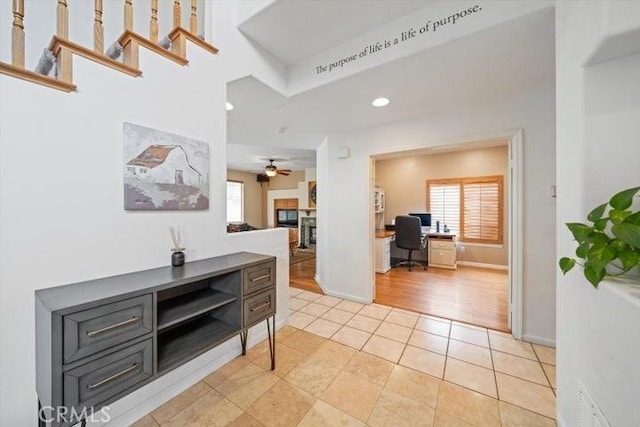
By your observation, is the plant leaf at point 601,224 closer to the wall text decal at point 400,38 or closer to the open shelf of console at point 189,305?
the wall text decal at point 400,38

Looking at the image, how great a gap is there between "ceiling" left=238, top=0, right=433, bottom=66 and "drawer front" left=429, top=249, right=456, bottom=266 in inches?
170

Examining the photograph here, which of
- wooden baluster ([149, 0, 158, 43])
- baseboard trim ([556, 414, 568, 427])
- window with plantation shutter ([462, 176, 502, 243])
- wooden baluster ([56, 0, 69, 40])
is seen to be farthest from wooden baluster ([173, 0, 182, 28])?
window with plantation shutter ([462, 176, 502, 243])

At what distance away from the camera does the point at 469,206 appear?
505 cm

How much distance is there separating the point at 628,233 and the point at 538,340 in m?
2.07

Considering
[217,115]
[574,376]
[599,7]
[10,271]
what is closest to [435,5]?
[599,7]

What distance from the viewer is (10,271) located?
3.47 feet

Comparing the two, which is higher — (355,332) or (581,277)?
(581,277)

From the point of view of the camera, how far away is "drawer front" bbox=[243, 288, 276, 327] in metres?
1.63

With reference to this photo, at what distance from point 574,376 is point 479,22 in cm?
205

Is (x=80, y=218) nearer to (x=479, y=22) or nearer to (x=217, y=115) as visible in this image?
(x=217, y=115)

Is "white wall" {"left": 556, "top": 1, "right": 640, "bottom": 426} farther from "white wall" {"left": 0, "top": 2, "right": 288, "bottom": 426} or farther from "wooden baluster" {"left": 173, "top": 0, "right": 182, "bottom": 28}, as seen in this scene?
"wooden baluster" {"left": 173, "top": 0, "right": 182, "bottom": 28}

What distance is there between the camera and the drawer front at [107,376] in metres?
0.94

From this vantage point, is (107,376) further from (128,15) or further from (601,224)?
(601,224)

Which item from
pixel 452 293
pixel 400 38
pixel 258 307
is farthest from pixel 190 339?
pixel 452 293
